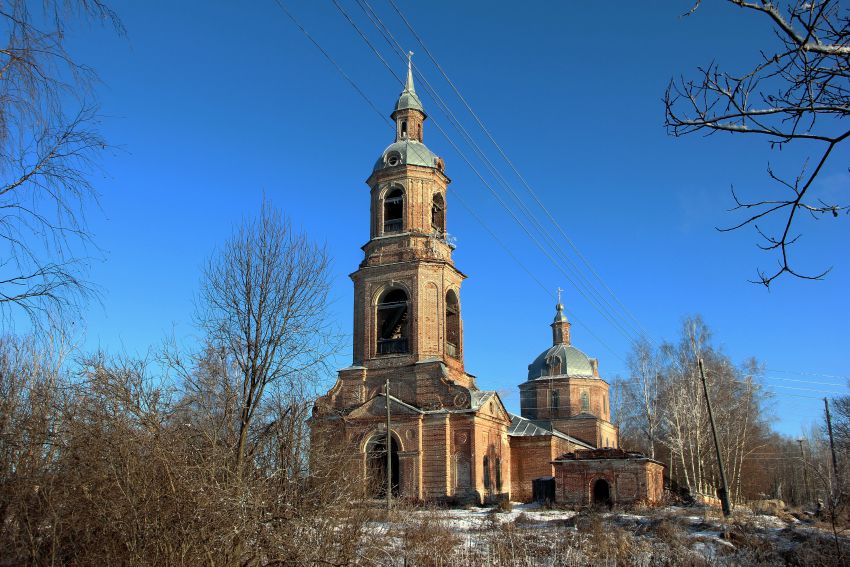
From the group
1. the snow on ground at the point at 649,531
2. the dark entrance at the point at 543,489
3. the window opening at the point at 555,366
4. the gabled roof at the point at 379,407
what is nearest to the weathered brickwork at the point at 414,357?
the gabled roof at the point at 379,407

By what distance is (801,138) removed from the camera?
12.8ft

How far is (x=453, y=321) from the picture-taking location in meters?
31.6

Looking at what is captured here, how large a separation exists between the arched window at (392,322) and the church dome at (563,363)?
58.2 ft

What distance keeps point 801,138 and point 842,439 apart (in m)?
52.3

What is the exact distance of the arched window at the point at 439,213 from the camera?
105 ft

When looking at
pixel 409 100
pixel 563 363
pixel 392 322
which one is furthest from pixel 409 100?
pixel 563 363

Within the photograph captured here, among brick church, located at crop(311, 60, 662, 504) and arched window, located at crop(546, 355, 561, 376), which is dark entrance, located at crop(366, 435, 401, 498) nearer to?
brick church, located at crop(311, 60, 662, 504)

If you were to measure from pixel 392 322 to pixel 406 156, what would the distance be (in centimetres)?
730

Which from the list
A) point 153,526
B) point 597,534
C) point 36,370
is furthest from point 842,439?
point 153,526

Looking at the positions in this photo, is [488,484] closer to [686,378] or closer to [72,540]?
[686,378]

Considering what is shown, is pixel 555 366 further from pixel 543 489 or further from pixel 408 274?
pixel 408 274

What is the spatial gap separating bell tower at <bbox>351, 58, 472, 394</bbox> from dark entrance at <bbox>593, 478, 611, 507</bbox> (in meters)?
7.03

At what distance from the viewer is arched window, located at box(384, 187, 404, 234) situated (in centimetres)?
3138

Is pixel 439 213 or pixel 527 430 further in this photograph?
pixel 527 430
